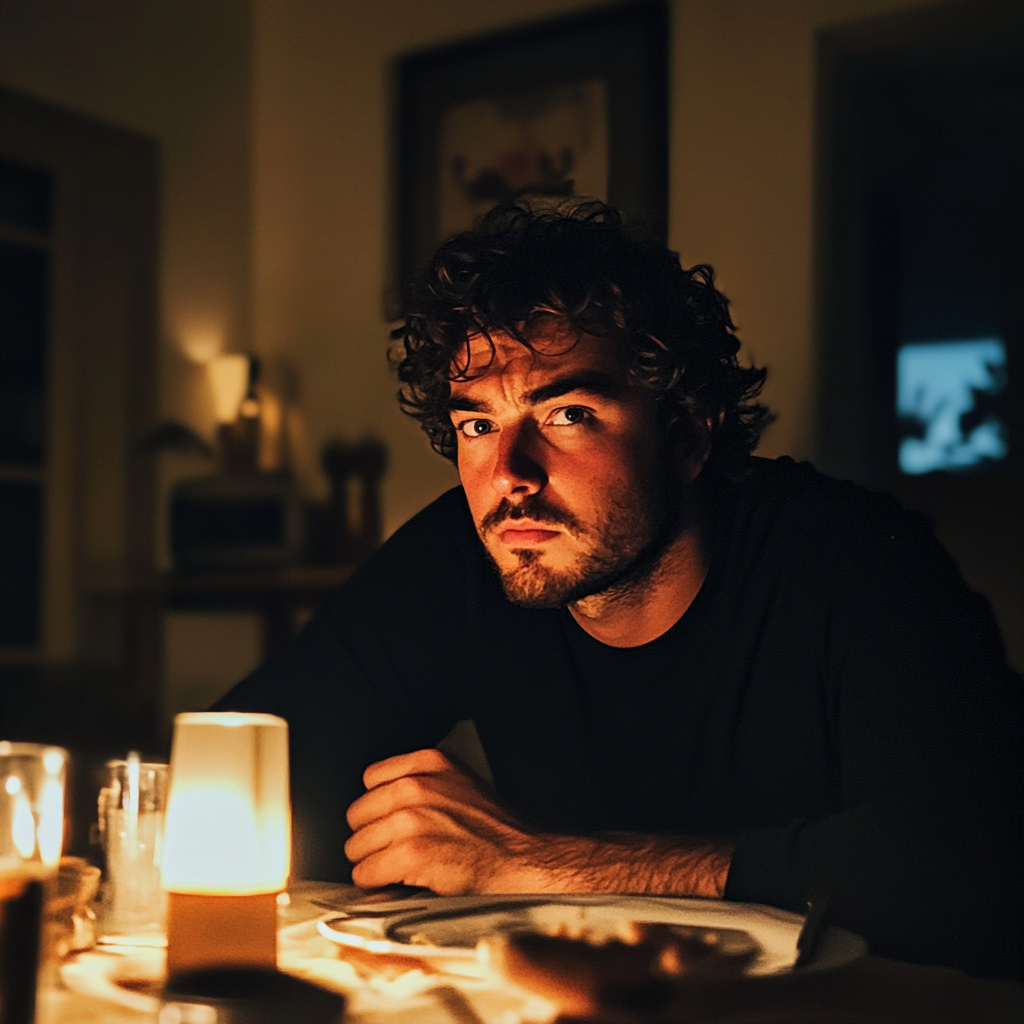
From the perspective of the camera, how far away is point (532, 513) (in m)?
1.31

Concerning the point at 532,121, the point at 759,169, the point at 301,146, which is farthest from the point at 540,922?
the point at 301,146

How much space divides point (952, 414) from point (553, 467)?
2465 millimetres

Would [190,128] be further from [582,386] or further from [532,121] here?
[582,386]

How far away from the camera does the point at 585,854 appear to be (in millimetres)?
963

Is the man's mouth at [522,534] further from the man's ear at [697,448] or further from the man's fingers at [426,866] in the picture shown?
the man's fingers at [426,866]

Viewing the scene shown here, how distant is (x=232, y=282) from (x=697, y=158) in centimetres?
159

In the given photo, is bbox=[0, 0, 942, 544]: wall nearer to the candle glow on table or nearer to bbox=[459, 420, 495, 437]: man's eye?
bbox=[459, 420, 495, 437]: man's eye

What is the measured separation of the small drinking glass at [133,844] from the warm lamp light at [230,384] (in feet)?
9.71

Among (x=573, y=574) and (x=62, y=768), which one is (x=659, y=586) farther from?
(x=62, y=768)

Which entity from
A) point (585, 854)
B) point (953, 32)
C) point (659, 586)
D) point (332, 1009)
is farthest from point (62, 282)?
point (332, 1009)

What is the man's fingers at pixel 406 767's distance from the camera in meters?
1.03

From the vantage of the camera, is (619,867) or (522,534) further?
(522,534)

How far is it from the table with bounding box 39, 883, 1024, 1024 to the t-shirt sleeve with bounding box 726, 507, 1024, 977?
6.8 inches

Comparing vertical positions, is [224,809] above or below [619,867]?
above
